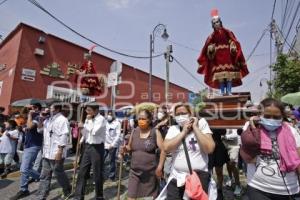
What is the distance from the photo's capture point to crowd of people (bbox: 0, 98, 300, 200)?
2.74 meters

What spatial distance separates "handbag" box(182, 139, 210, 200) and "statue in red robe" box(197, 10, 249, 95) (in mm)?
2236

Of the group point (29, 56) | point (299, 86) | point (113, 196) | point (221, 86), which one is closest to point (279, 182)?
point (221, 86)

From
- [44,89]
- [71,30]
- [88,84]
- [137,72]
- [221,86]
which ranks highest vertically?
[137,72]

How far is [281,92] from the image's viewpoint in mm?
14383

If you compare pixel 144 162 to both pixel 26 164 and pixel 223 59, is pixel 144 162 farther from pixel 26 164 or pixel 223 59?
pixel 26 164

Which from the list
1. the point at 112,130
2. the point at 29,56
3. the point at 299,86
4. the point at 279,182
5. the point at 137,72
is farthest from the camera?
the point at 137,72

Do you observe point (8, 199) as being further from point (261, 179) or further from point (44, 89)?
point (44, 89)

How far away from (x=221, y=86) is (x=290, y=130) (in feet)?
8.16

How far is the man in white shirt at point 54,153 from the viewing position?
217 inches

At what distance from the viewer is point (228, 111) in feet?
14.3

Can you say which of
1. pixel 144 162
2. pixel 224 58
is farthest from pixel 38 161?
pixel 224 58

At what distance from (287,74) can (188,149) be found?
11762mm

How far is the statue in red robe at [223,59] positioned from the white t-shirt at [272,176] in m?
2.39

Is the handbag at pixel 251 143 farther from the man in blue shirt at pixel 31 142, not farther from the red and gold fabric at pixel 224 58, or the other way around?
the man in blue shirt at pixel 31 142
